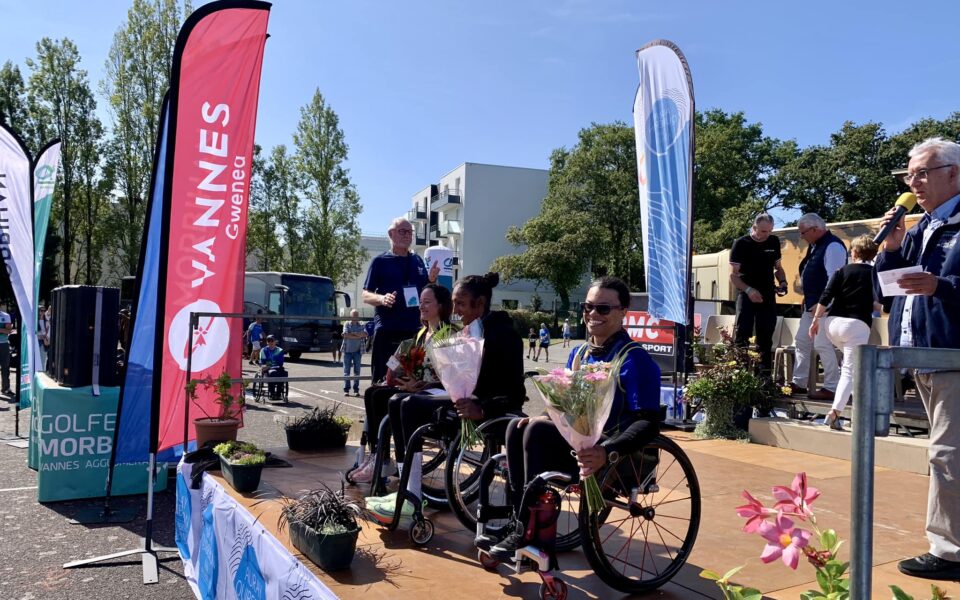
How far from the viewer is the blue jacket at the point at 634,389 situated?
2656mm

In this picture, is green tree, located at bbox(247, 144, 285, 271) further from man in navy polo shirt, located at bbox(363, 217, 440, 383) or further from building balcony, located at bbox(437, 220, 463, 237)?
man in navy polo shirt, located at bbox(363, 217, 440, 383)

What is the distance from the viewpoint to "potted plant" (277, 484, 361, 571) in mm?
2748

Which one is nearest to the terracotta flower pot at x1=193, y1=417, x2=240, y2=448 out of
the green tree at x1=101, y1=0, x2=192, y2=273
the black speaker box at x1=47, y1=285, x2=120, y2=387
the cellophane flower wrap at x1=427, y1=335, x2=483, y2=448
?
Answer: the black speaker box at x1=47, y1=285, x2=120, y2=387

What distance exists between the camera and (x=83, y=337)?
572cm

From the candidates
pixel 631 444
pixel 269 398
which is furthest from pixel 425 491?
pixel 269 398

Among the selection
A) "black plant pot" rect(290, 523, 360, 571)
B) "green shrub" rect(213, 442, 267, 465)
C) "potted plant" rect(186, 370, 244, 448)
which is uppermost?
"potted plant" rect(186, 370, 244, 448)

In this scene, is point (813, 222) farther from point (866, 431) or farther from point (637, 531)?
point (866, 431)

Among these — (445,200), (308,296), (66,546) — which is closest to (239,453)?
(66,546)

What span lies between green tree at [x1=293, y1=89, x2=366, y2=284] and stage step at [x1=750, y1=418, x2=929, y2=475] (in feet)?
100

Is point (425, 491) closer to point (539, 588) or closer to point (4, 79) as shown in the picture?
point (539, 588)

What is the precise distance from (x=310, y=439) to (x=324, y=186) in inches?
1208

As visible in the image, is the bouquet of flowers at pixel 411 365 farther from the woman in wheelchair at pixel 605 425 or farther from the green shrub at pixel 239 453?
the woman in wheelchair at pixel 605 425

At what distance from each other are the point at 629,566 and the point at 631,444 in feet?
2.61

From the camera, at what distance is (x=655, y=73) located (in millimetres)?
7000
